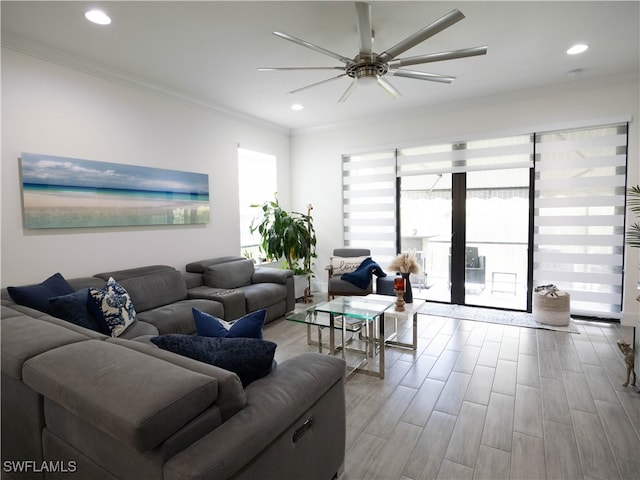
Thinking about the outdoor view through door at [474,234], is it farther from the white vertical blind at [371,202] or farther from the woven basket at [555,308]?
the woven basket at [555,308]

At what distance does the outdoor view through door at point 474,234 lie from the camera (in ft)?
15.7

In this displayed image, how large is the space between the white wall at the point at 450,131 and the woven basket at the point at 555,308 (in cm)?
74

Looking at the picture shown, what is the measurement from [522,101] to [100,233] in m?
5.26

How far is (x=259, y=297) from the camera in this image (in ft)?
13.8

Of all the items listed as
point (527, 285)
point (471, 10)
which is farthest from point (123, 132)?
point (527, 285)

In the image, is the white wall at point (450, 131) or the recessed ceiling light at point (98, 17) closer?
the recessed ceiling light at point (98, 17)

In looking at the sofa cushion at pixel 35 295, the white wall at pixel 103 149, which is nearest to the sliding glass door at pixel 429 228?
the white wall at pixel 103 149

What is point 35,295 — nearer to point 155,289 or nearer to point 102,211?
point 155,289

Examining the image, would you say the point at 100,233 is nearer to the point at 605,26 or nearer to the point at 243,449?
the point at 243,449

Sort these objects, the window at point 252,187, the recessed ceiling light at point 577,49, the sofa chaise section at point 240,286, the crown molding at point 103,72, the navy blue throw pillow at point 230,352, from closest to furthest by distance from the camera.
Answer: the navy blue throw pillow at point 230,352, the crown molding at point 103,72, the recessed ceiling light at point 577,49, the sofa chaise section at point 240,286, the window at point 252,187

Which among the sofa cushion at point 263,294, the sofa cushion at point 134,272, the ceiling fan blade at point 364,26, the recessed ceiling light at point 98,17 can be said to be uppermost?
the recessed ceiling light at point 98,17

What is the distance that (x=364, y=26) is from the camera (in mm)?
2270

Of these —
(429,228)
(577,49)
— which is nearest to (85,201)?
(429,228)

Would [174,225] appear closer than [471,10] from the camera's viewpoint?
No
